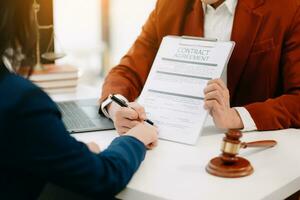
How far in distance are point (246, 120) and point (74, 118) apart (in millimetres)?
500

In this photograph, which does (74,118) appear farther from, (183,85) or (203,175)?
(203,175)

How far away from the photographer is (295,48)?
4.96ft

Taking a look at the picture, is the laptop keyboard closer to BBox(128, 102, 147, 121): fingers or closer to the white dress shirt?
BBox(128, 102, 147, 121): fingers

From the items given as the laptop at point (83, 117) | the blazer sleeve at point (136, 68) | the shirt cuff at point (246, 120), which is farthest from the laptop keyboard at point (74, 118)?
the shirt cuff at point (246, 120)

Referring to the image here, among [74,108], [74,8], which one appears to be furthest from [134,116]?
[74,8]

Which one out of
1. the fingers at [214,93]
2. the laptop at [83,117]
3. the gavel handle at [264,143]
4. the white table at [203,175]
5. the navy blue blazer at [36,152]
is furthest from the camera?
the laptop at [83,117]

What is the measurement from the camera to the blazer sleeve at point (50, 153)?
85 cm

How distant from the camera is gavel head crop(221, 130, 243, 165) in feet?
3.43

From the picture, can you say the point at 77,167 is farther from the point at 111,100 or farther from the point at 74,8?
the point at 74,8

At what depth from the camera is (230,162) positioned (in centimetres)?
108

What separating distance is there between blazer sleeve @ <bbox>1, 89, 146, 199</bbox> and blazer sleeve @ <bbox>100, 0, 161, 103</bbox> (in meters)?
0.65

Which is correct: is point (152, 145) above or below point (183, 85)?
below

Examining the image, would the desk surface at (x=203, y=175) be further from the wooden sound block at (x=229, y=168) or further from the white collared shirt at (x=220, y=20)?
the white collared shirt at (x=220, y=20)

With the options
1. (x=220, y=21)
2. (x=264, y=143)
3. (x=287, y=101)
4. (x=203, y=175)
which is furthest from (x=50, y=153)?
(x=220, y=21)
